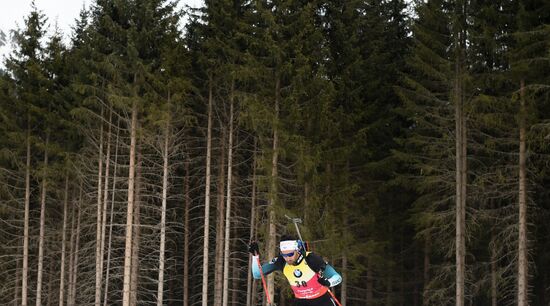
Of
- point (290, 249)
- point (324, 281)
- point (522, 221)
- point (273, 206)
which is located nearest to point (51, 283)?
point (273, 206)

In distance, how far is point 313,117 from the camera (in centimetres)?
2016

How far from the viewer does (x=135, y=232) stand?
23.0 m

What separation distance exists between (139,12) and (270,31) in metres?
4.69

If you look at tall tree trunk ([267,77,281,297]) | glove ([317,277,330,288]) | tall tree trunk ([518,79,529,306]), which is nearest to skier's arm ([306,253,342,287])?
glove ([317,277,330,288])

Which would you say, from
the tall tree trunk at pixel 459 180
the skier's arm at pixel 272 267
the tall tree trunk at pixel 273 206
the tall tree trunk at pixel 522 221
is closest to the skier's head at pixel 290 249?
the skier's arm at pixel 272 267

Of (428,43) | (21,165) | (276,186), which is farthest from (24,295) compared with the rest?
(428,43)

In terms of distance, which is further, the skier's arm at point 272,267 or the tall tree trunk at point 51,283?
the tall tree trunk at point 51,283

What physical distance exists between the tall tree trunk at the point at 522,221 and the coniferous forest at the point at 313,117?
0.17 feet

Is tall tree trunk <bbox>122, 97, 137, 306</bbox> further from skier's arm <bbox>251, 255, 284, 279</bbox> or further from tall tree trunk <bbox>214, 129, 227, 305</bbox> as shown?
skier's arm <bbox>251, 255, 284, 279</bbox>

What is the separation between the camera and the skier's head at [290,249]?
823 cm

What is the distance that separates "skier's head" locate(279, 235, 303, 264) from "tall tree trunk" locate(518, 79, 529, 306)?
1126 cm

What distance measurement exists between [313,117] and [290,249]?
12.3m

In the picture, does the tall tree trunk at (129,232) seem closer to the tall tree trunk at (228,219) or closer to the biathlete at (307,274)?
the tall tree trunk at (228,219)

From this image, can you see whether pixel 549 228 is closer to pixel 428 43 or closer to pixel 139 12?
pixel 428 43
